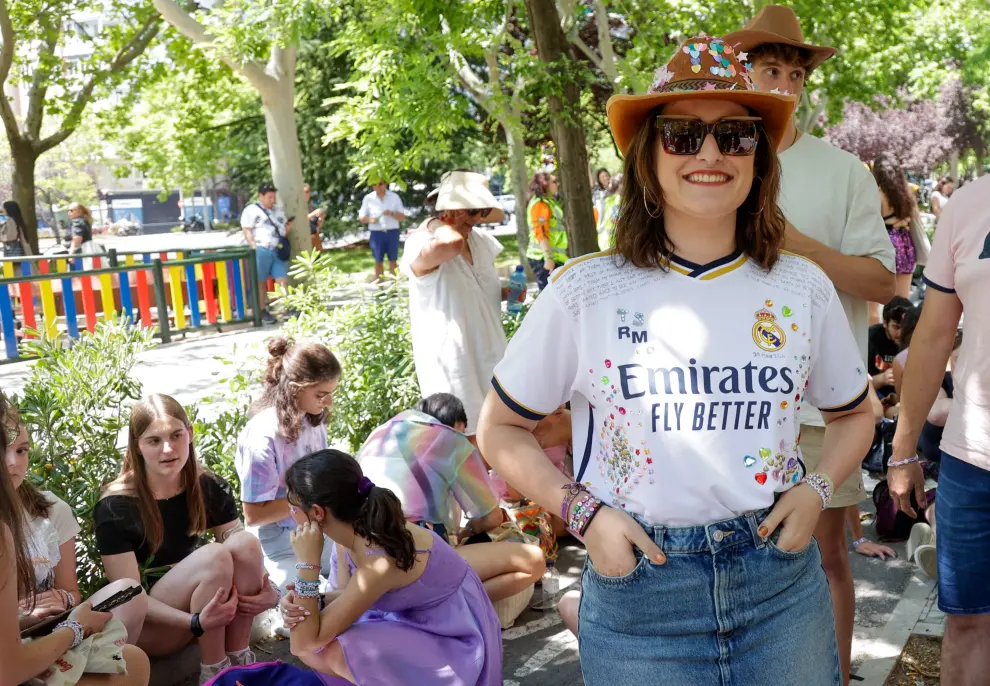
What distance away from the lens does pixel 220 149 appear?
27.4 meters

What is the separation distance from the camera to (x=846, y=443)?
216 centimetres

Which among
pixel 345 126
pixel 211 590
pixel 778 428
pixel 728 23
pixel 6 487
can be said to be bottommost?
pixel 211 590

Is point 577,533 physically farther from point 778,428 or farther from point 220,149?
point 220,149

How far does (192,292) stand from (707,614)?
1196 centimetres

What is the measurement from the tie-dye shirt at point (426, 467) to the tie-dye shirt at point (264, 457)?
15.6 inches

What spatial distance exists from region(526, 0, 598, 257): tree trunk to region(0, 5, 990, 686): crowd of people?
2029 mm

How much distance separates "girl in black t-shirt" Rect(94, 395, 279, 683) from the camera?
394cm

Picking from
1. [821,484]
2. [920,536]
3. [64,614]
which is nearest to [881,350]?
[920,536]

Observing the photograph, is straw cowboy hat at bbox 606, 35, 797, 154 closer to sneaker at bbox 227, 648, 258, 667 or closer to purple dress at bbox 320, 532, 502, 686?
purple dress at bbox 320, 532, 502, 686

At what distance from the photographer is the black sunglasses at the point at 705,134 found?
6.59 feet

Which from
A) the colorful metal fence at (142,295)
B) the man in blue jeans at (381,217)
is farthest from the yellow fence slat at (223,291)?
the man in blue jeans at (381,217)

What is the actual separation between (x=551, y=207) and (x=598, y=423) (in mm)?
9910

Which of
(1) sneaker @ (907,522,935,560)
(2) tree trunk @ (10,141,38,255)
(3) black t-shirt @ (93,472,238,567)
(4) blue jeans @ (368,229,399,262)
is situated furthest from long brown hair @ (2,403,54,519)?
(2) tree trunk @ (10,141,38,255)

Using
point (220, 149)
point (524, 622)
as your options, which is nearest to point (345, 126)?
point (524, 622)
